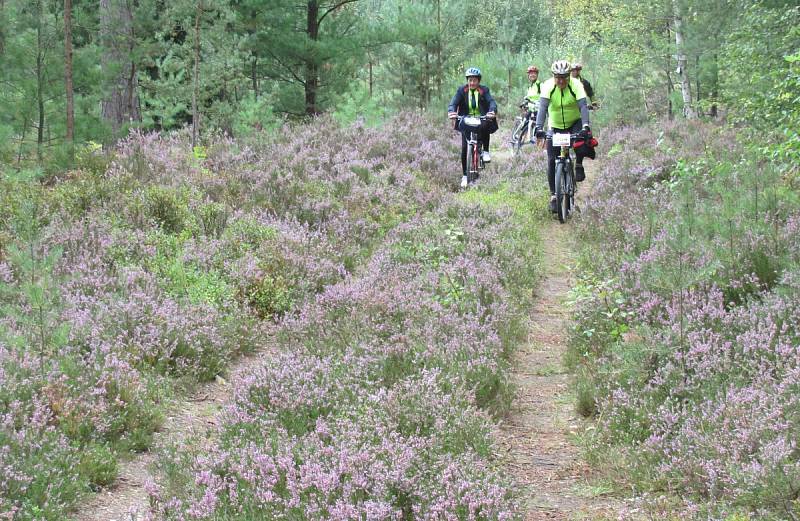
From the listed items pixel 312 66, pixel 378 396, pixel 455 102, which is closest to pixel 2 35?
pixel 312 66

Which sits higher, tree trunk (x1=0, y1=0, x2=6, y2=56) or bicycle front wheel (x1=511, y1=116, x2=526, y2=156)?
tree trunk (x1=0, y1=0, x2=6, y2=56)

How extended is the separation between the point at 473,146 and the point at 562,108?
11.2 ft

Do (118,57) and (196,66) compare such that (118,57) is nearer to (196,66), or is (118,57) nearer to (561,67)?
(196,66)

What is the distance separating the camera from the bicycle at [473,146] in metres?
14.9

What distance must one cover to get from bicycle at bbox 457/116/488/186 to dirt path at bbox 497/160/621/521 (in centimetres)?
719

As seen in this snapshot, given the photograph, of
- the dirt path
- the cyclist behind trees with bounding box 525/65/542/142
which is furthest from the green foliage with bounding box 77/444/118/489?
the cyclist behind trees with bounding box 525/65/542/142

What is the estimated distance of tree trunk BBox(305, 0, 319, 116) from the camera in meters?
22.6

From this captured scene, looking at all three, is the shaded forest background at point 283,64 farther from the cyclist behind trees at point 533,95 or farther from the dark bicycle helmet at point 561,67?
the cyclist behind trees at point 533,95

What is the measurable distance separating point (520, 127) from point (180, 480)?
18.3 metres

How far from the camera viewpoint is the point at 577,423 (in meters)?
5.33

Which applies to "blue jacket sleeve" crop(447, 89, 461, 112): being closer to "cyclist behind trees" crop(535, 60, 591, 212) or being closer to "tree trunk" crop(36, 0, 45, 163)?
"cyclist behind trees" crop(535, 60, 591, 212)

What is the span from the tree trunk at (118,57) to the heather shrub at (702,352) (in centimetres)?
1331

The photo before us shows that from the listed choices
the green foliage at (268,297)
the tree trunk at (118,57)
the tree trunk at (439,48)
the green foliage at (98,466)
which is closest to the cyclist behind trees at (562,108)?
the green foliage at (268,297)

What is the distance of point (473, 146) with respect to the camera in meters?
15.1
